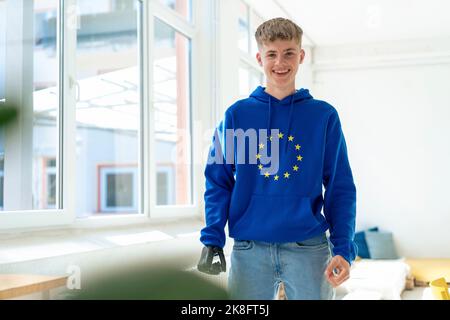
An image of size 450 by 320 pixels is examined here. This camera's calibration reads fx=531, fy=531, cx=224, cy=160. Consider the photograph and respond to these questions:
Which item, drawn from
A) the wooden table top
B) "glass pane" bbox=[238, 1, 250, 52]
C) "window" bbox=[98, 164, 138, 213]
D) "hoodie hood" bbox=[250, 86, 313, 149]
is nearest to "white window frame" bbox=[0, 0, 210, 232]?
"glass pane" bbox=[238, 1, 250, 52]

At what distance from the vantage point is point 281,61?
72 centimetres

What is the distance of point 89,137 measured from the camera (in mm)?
3764

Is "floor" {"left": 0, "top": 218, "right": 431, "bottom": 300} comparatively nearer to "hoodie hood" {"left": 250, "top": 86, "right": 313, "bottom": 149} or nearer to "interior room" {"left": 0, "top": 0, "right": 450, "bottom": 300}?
"interior room" {"left": 0, "top": 0, "right": 450, "bottom": 300}

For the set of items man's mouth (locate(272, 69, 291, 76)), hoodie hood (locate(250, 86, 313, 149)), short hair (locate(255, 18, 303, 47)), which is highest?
short hair (locate(255, 18, 303, 47))

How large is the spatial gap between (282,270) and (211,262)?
0.31ft

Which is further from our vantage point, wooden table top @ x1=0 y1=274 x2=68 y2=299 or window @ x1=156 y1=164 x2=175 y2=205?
window @ x1=156 y1=164 x2=175 y2=205

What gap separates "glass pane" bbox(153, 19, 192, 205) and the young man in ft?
4.00

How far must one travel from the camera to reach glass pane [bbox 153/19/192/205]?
1.96m

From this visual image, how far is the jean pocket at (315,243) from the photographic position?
0.71 m

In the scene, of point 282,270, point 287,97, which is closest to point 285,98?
point 287,97

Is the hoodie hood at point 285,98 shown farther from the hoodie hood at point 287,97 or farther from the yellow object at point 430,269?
the yellow object at point 430,269

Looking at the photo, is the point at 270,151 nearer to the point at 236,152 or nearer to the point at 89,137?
the point at 236,152
